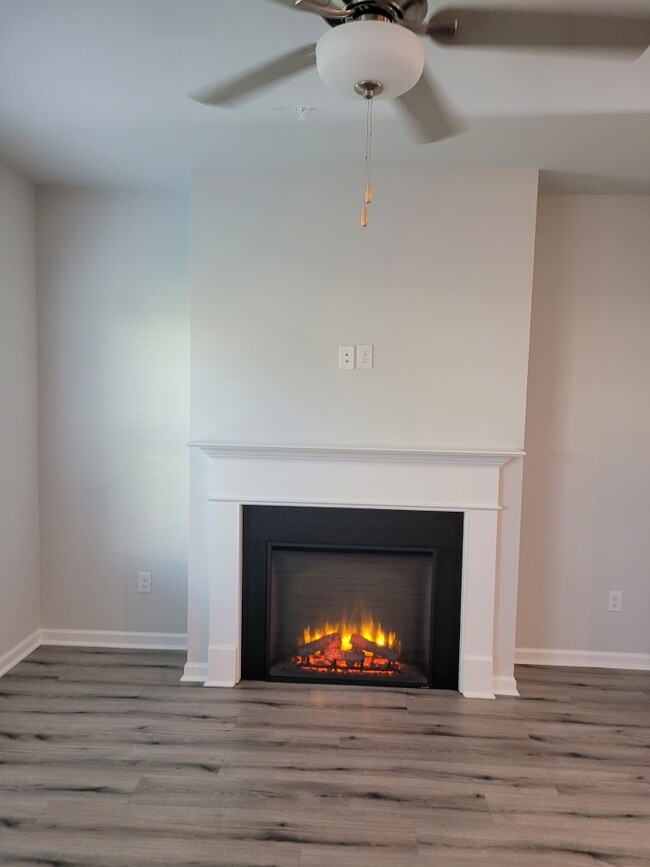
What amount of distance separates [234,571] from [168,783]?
3.03 feet

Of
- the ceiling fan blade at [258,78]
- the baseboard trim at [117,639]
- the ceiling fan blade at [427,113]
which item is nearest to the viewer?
the ceiling fan blade at [258,78]

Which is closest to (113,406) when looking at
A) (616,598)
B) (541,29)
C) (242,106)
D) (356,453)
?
(356,453)

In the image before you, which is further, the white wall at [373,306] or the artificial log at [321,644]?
the artificial log at [321,644]

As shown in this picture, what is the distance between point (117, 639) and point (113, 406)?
48.3 inches

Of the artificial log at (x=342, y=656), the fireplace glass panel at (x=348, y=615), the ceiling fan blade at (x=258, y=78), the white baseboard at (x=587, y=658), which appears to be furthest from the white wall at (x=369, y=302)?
the white baseboard at (x=587, y=658)

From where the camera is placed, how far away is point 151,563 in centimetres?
315

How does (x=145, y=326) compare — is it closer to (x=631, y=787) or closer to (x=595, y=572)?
(x=595, y=572)

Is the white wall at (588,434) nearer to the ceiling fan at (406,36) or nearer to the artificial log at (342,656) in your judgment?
the artificial log at (342,656)

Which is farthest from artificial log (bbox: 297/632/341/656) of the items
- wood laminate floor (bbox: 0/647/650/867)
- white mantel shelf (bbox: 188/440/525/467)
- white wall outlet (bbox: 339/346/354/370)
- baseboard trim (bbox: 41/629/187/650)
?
white wall outlet (bbox: 339/346/354/370)

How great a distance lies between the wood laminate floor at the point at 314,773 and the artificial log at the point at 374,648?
0.56 ft

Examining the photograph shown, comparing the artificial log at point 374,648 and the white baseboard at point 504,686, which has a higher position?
the artificial log at point 374,648

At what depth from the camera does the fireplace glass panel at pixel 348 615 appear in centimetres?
281

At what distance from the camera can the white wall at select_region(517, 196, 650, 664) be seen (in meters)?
2.97

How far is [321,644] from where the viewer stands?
2891 millimetres
